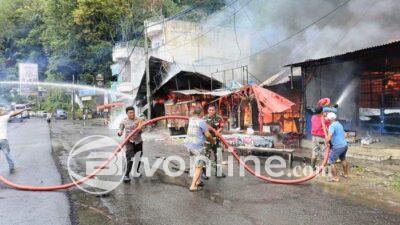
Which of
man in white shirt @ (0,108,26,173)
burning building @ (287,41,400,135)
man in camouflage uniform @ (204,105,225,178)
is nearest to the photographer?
man in camouflage uniform @ (204,105,225,178)

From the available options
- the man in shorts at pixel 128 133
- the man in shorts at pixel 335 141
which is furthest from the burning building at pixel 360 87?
the man in shorts at pixel 128 133

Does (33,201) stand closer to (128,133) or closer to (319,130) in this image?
(128,133)

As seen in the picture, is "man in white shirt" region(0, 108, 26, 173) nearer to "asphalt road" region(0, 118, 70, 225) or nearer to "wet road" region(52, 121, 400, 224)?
"asphalt road" region(0, 118, 70, 225)

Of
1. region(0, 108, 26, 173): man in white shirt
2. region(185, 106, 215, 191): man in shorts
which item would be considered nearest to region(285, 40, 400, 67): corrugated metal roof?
region(185, 106, 215, 191): man in shorts

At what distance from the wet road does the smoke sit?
Result: 13.5m

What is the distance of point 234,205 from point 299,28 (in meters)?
23.9

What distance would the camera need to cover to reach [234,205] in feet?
21.5

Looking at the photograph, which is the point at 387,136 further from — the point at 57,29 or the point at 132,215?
the point at 57,29

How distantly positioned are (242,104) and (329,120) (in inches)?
449

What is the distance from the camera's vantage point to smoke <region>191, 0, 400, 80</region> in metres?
20.5

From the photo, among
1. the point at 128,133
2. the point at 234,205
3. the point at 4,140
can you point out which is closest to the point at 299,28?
the point at 128,133

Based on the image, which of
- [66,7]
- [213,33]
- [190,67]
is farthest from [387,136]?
[66,7]

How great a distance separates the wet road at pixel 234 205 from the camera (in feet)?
18.8

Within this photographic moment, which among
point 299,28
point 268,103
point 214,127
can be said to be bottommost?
point 214,127
